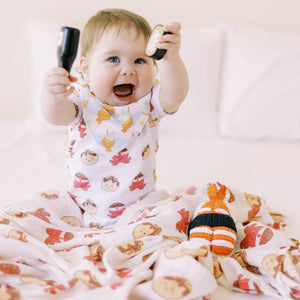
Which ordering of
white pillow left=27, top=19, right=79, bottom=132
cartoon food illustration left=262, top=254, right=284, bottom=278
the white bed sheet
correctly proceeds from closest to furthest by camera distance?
cartoon food illustration left=262, top=254, right=284, bottom=278
the white bed sheet
white pillow left=27, top=19, right=79, bottom=132

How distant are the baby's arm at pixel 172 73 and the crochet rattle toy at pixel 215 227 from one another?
25 centimetres

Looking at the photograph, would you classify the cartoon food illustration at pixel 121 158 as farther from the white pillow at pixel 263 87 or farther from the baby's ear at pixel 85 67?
the white pillow at pixel 263 87

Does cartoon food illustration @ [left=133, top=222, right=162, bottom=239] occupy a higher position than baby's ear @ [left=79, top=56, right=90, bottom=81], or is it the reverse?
baby's ear @ [left=79, top=56, right=90, bottom=81]

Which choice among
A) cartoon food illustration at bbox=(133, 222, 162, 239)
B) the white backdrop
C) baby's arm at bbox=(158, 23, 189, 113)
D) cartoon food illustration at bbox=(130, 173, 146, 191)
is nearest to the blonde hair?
baby's arm at bbox=(158, 23, 189, 113)

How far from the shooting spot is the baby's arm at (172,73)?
2.94 ft

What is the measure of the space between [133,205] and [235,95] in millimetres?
902

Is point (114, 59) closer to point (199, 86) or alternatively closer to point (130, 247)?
point (130, 247)

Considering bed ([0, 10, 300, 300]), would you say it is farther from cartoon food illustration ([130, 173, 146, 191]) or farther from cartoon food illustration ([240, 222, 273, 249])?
cartoon food illustration ([240, 222, 273, 249])

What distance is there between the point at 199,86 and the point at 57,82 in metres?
1.00

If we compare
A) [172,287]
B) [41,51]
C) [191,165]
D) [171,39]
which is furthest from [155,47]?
[41,51]

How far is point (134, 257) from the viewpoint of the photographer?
2.77 feet

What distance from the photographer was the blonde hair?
0.99 m

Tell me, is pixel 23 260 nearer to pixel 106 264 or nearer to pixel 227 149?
pixel 106 264

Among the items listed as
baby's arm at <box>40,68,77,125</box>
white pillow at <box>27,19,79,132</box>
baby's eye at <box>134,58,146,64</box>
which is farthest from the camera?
white pillow at <box>27,19,79,132</box>
